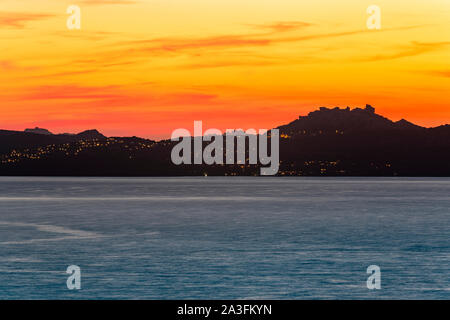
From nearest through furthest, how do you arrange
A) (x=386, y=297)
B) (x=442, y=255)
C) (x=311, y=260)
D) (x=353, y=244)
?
(x=386, y=297)
(x=311, y=260)
(x=442, y=255)
(x=353, y=244)

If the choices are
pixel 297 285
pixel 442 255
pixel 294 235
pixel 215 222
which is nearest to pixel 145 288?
pixel 297 285

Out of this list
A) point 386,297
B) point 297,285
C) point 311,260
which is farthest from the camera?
point 311,260

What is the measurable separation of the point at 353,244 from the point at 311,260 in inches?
478

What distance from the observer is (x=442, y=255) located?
48.9 meters

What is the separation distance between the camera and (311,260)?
4538cm
